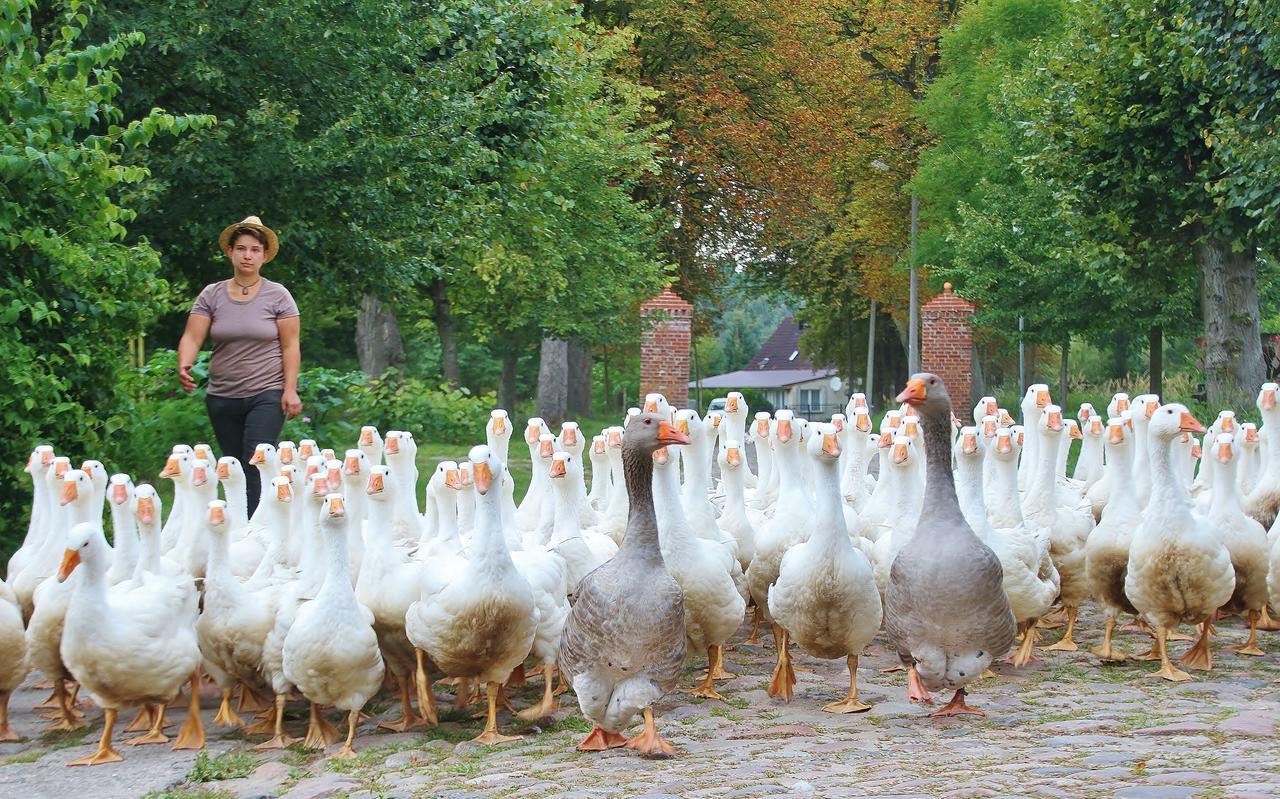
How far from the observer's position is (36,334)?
10.0 metres

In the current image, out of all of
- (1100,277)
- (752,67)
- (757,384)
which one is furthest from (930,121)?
(757,384)

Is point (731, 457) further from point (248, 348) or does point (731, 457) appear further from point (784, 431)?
point (248, 348)

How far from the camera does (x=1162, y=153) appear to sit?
754 inches

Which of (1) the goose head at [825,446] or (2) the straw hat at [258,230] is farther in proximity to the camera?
(2) the straw hat at [258,230]

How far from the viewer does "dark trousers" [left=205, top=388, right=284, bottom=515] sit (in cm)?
955

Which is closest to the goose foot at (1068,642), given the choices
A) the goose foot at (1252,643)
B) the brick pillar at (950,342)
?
the goose foot at (1252,643)

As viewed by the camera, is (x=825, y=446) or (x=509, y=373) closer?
(x=825, y=446)

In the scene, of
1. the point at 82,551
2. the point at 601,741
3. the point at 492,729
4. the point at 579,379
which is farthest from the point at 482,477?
the point at 579,379

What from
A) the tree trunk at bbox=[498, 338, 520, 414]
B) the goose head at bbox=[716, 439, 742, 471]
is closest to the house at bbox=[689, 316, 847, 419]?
the tree trunk at bbox=[498, 338, 520, 414]

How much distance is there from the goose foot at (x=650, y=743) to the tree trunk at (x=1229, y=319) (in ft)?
49.6

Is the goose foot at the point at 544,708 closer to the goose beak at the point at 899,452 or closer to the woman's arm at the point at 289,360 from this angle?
the goose beak at the point at 899,452

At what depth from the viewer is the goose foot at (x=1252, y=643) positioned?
29.0 ft

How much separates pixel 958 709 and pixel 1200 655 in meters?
2.11

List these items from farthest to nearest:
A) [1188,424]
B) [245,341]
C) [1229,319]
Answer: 1. [1229,319]
2. [245,341]
3. [1188,424]
